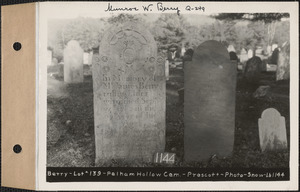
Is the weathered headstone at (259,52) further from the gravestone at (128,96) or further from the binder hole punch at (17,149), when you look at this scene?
the binder hole punch at (17,149)

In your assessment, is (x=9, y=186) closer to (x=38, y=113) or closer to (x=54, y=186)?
(x=54, y=186)

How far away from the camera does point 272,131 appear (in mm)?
4664

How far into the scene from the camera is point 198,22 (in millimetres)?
4629

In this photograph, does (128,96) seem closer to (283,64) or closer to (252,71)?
(252,71)

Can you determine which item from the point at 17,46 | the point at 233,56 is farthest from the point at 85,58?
the point at 233,56

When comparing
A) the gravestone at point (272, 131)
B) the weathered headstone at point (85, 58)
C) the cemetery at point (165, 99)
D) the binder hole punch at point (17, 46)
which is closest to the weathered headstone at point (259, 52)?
the cemetery at point (165, 99)

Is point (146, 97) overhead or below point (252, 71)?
A: below

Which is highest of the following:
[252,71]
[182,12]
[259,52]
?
[182,12]

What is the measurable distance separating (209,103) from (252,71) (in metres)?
0.71

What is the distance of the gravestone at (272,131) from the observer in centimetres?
466

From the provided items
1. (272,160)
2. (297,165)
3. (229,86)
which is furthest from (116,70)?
(297,165)

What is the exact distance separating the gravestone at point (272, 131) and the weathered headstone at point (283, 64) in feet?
1.52
